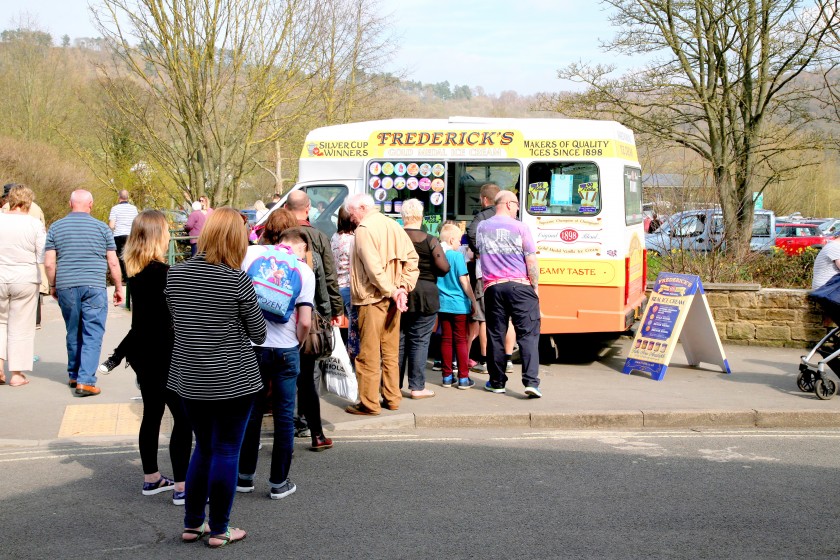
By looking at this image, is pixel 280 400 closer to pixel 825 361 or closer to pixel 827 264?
pixel 825 361

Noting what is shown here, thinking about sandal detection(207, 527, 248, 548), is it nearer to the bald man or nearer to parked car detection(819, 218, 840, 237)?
the bald man

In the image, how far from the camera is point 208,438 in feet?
15.5

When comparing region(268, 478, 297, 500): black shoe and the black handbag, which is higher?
the black handbag

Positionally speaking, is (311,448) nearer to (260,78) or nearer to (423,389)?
(423,389)

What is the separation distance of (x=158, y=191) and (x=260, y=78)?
17.3 feet

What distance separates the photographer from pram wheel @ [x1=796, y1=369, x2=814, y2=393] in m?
8.77

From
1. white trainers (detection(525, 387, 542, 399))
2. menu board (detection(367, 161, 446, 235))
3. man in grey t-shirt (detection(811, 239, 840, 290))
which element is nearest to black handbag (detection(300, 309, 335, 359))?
white trainers (detection(525, 387, 542, 399))

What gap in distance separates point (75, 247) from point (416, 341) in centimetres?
343

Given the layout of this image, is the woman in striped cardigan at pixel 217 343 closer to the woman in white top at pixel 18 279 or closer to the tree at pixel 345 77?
the woman in white top at pixel 18 279

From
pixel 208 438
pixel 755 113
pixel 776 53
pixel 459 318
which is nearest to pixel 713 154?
pixel 755 113

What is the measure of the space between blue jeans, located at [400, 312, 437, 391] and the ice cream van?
6.98 ft

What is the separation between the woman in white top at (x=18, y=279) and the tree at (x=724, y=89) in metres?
12.7

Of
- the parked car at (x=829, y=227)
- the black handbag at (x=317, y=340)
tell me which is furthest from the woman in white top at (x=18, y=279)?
the parked car at (x=829, y=227)

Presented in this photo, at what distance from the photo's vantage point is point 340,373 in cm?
689
